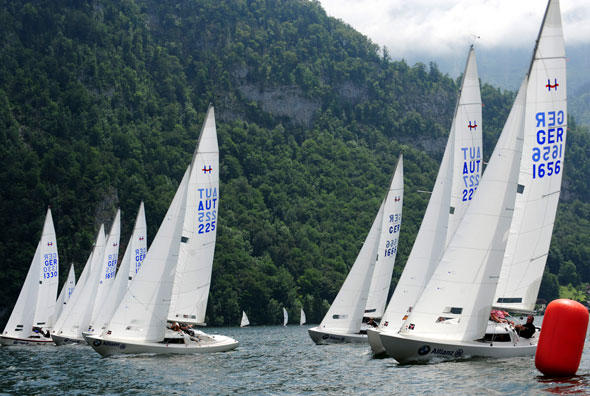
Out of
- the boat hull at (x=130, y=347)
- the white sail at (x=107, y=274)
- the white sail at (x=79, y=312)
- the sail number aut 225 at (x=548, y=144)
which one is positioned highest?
the sail number aut 225 at (x=548, y=144)

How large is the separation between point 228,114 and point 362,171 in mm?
32305

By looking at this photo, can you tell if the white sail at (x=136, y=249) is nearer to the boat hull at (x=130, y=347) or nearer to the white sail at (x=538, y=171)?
the boat hull at (x=130, y=347)

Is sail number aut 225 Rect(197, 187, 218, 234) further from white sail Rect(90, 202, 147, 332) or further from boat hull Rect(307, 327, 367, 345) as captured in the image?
boat hull Rect(307, 327, 367, 345)

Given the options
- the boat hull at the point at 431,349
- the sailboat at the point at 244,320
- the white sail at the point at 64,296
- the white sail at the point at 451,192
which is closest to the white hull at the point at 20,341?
the white sail at the point at 64,296

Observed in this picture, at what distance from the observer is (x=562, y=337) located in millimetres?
23500

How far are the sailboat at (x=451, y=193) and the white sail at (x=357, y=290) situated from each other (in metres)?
8.81

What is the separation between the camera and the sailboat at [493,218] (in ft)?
95.5

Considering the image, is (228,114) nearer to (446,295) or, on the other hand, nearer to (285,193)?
(285,193)

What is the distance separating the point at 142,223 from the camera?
54.1m

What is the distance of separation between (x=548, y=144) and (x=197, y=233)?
685 inches

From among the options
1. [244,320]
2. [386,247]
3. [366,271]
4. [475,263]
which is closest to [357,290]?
[366,271]

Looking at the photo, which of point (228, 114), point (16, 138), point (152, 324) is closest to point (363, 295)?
point (152, 324)

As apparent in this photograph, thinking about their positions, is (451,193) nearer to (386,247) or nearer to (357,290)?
(386,247)

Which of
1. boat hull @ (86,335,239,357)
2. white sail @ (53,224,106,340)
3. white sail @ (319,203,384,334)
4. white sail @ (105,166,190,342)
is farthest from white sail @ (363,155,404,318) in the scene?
white sail @ (53,224,106,340)
